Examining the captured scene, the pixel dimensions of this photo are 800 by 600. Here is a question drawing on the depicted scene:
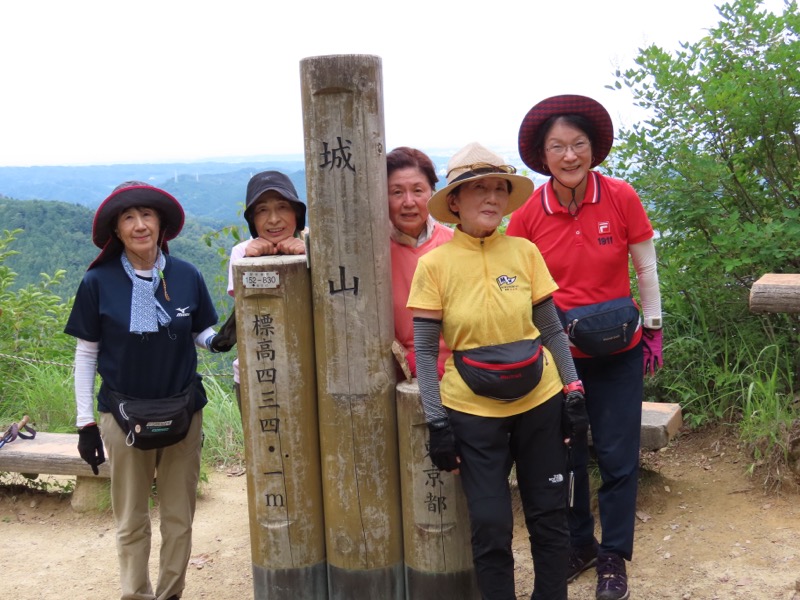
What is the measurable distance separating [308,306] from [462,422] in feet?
2.47

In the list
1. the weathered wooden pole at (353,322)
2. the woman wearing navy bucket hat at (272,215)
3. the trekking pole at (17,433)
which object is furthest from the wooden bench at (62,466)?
the weathered wooden pole at (353,322)

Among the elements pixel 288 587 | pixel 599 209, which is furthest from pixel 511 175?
pixel 288 587

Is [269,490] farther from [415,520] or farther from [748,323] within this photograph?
[748,323]

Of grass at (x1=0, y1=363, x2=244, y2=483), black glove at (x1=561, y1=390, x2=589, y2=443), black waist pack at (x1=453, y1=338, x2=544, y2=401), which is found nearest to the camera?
black waist pack at (x1=453, y1=338, x2=544, y2=401)

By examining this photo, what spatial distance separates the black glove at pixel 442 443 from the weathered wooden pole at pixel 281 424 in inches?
23.5

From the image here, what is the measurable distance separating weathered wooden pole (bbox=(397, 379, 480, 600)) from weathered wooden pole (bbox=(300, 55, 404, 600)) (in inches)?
3.3

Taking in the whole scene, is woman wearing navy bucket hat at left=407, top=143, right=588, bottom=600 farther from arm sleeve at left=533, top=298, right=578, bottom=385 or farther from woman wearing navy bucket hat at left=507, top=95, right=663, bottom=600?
woman wearing navy bucket hat at left=507, top=95, right=663, bottom=600

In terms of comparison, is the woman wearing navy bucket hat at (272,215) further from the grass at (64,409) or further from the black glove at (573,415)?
the grass at (64,409)

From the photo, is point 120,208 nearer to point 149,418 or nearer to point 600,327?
point 149,418

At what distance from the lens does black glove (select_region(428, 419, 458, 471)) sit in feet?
9.10

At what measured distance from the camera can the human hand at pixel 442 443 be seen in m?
2.77

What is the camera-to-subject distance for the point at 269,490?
3.20 meters

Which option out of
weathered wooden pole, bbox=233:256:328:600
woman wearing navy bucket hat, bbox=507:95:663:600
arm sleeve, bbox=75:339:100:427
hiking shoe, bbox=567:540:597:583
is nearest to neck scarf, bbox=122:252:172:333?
arm sleeve, bbox=75:339:100:427

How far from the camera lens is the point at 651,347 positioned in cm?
347
